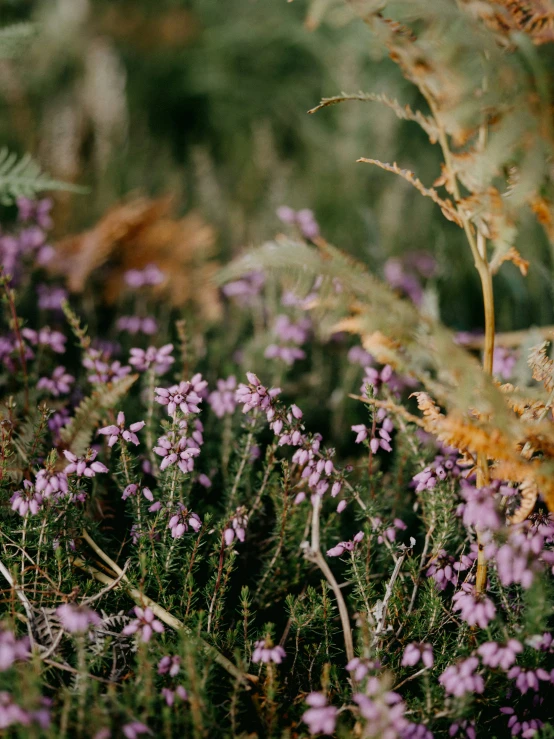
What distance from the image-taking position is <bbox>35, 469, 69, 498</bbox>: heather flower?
142 cm

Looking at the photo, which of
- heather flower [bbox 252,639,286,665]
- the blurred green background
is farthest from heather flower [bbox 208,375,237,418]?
the blurred green background

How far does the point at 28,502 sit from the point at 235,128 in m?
4.31

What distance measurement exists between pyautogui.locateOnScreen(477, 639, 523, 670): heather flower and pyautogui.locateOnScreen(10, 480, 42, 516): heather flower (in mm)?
1060

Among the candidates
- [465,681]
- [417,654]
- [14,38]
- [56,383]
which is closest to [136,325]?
[56,383]

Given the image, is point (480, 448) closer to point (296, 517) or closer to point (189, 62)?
point (296, 517)

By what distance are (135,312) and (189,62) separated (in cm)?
352

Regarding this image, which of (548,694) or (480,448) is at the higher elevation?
(480,448)

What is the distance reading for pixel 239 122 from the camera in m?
5.15

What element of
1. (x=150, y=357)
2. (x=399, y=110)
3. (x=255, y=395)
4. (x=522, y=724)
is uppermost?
(x=399, y=110)

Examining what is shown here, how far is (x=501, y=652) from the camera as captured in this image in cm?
128

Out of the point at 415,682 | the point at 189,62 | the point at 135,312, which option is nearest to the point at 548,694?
the point at 415,682

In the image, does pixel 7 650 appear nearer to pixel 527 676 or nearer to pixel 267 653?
pixel 267 653

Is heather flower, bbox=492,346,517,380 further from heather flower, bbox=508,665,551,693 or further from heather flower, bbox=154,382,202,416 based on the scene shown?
heather flower, bbox=154,382,202,416

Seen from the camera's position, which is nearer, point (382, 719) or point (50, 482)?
point (382, 719)
